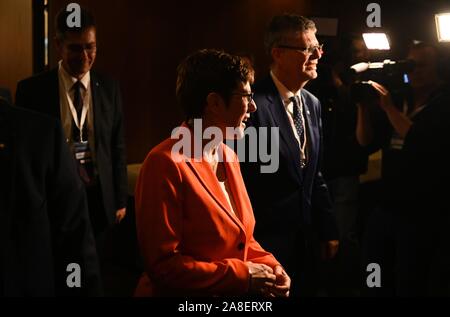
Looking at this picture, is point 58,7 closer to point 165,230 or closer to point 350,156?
point 350,156

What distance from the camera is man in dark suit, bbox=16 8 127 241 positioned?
2.74 meters

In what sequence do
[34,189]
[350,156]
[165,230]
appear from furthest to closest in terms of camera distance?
Answer: [350,156], [165,230], [34,189]

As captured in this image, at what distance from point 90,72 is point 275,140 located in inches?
Result: 42.1

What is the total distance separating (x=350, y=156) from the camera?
3.63 m

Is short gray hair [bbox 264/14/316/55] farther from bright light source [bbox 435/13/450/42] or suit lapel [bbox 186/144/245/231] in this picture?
bright light source [bbox 435/13/450/42]

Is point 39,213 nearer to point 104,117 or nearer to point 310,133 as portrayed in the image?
point 310,133

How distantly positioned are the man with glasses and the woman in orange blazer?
114 centimetres

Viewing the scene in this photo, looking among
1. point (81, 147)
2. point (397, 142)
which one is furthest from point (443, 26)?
point (81, 147)

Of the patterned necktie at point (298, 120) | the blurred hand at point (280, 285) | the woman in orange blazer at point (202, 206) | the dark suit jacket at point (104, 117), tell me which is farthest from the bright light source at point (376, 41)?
the blurred hand at point (280, 285)

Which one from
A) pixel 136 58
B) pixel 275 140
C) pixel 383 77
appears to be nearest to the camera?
pixel 275 140

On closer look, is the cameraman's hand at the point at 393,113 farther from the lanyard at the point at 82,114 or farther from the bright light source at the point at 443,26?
the lanyard at the point at 82,114

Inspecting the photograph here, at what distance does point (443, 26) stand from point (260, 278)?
7.20ft

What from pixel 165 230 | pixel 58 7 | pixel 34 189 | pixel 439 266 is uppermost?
pixel 58 7
